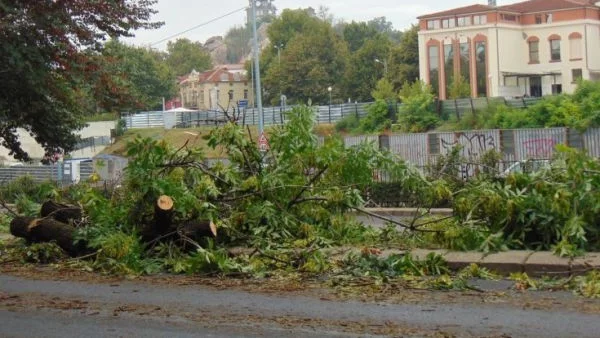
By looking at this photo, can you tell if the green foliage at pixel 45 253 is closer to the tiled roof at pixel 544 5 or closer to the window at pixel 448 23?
the tiled roof at pixel 544 5

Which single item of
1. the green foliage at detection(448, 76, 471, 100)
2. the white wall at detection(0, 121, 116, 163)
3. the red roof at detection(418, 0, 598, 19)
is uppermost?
the red roof at detection(418, 0, 598, 19)

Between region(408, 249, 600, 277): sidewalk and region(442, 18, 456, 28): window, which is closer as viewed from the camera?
region(408, 249, 600, 277): sidewalk

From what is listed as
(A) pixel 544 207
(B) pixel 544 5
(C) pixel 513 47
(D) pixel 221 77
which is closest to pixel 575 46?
(B) pixel 544 5

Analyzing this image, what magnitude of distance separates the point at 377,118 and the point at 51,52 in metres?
39.7

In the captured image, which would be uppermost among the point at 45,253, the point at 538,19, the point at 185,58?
the point at 185,58

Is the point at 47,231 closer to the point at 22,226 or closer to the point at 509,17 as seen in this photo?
the point at 22,226

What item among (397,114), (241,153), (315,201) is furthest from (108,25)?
(397,114)

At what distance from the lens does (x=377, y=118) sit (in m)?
55.4

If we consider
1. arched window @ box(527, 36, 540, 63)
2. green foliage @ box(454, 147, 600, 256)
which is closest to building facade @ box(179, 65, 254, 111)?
arched window @ box(527, 36, 540, 63)

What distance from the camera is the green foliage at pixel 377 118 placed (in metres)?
54.9

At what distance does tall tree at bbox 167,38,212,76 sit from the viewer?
137125mm

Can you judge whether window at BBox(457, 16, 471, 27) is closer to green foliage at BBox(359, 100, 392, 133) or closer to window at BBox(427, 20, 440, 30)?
window at BBox(427, 20, 440, 30)

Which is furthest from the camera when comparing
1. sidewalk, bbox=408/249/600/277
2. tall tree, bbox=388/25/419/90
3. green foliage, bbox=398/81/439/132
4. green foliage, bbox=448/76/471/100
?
tall tree, bbox=388/25/419/90

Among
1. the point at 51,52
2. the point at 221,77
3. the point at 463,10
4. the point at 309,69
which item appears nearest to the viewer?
the point at 51,52
